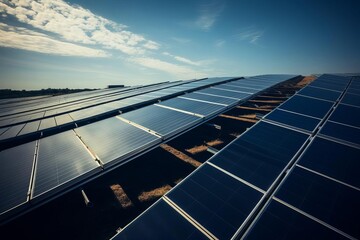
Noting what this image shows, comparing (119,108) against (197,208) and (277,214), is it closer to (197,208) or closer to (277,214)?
(197,208)

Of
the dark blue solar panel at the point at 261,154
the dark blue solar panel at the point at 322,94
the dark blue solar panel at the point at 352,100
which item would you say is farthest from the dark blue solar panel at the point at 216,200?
the dark blue solar panel at the point at 322,94

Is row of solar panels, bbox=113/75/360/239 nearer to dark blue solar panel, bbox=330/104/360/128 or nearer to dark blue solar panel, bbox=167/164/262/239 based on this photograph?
dark blue solar panel, bbox=167/164/262/239

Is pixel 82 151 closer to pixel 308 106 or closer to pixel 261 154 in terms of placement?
pixel 261 154

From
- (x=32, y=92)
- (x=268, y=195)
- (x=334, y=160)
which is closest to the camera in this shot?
(x=268, y=195)

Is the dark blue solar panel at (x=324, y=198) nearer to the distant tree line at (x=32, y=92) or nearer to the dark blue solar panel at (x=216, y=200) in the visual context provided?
the dark blue solar panel at (x=216, y=200)

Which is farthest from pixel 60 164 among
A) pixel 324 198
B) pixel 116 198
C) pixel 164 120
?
pixel 324 198

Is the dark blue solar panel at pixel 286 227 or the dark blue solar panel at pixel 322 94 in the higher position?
the dark blue solar panel at pixel 322 94

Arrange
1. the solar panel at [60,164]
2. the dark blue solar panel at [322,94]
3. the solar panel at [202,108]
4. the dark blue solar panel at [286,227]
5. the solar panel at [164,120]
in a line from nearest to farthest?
1. the dark blue solar panel at [286,227]
2. the solar panel at [60,164]
3. the solar panel at [164,120]
4. the solar panel at [202,108]
5. the dark blue solar panel at [322,94]
